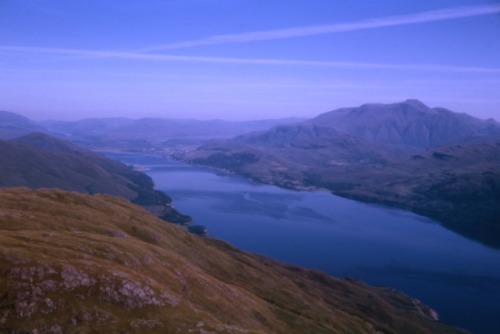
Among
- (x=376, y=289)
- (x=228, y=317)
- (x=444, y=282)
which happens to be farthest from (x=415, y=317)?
(x=228, y=317)

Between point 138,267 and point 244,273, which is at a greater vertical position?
point 138,267

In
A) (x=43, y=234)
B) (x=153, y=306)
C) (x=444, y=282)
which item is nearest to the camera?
(x=153, y=306)

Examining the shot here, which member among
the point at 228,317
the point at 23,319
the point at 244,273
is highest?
the point at 23,319

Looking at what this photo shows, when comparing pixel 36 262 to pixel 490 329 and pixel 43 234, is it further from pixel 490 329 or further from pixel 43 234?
pixel 490 329

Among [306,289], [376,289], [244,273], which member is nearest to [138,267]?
[244,273]

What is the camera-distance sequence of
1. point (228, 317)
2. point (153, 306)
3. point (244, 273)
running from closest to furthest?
point (153, 306) < point (228, 317) < point (244, 273)

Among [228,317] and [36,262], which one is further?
[228,317]
